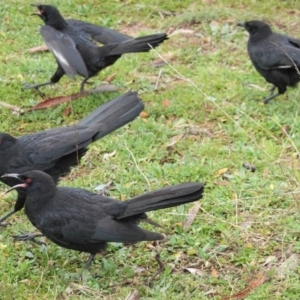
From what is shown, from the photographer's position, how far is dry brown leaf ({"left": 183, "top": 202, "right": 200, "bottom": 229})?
19.6 feet

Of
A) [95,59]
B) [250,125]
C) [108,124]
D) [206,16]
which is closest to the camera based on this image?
[108,124]

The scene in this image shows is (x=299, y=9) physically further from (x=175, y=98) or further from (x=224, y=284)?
(x=224, y=284)

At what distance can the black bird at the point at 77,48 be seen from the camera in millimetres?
7980

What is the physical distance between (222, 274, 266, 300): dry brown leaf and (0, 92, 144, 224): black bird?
1.91 meters

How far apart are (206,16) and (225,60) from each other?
1343mm

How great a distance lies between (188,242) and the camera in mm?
5738

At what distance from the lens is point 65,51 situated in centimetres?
816

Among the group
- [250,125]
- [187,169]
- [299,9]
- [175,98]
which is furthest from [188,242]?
[299,9]

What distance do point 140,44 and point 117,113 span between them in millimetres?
1940

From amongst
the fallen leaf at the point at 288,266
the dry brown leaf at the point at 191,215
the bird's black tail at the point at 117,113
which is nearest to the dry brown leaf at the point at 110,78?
the bird's black tail at the point at 117,113

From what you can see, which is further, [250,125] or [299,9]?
[299,9]

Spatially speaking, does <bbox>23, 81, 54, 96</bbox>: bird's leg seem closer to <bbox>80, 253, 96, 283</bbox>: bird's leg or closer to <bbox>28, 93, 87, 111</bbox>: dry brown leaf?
<bbox>28, 93, 87, 111</bbox>: dry brown leaf

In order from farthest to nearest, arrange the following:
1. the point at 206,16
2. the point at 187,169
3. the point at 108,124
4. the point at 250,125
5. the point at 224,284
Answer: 1. the point at 206,16
2. the point at 250,125
3. the point at 187,169
4. the point at 108,124
5. the point at 224,284

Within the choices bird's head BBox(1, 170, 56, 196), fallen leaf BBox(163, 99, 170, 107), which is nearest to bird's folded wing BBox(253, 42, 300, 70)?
fallen leaf BBox(163, 99, 170, 107)
